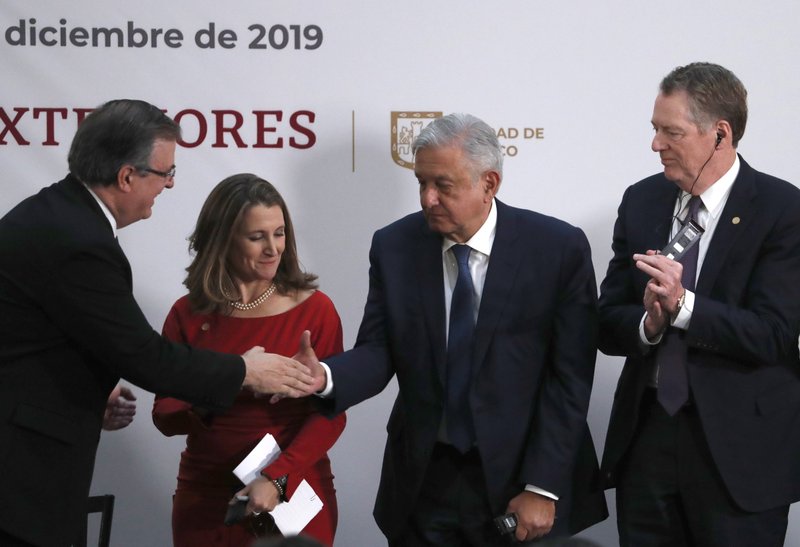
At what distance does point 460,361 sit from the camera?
280 cm

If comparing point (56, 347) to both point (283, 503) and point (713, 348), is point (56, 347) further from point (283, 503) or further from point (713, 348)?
point (713, 348)

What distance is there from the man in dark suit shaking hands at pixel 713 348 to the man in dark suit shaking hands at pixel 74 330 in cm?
113

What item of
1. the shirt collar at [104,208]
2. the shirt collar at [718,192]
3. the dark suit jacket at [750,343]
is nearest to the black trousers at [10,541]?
the shirt collar at [104,208]

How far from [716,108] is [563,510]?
1.11 meters

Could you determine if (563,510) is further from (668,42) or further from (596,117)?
(668,42)

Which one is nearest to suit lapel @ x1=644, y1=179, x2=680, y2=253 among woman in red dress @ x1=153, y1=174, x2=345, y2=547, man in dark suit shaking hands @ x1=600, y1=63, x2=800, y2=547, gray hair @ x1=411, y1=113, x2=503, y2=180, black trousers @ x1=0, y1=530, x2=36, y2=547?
man in dark suit shaking hands @ x1=600, y1=63, x2=800, y2=547

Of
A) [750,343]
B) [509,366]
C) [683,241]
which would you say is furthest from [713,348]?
[509,366]

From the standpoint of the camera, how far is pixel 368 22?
376 cm

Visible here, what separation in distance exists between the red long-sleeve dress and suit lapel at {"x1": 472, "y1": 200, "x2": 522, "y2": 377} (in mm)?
495

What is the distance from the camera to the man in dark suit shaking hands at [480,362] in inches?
108

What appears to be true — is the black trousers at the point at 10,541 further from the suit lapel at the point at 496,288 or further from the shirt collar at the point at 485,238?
the shirt collar at the point at 485,238

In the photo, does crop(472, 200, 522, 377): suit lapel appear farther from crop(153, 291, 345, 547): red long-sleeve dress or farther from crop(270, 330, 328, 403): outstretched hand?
crop(153, 291, 345, 547): red long-sleeve dress

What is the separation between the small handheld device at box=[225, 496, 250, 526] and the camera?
2781 millimetres

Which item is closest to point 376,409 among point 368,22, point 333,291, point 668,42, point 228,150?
point 333,291
